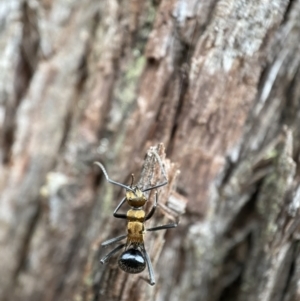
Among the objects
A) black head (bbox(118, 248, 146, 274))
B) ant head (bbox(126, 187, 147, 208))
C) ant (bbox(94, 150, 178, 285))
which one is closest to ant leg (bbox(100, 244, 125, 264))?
ant (bbox(94, 150, 178, 285))

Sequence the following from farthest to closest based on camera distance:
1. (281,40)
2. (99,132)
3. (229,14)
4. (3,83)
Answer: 1. (3,83)
2. (99,132)
3. (281,40)
4. (229,14)

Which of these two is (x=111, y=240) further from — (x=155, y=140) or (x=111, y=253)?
(x=155, y=140)

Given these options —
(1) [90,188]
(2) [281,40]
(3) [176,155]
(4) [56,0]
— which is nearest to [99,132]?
(1) [90,188]

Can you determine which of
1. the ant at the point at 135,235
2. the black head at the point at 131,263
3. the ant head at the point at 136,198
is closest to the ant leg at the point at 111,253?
the ant at the point at 135,235

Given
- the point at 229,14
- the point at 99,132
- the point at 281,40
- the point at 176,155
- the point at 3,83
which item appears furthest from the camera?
the point at 3,83

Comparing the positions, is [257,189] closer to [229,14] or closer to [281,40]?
[281,40]

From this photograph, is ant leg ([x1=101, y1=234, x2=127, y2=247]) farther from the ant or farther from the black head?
the black head

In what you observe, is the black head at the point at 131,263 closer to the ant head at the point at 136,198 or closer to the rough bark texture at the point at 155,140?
the rough bark texture at the point at 155,140
